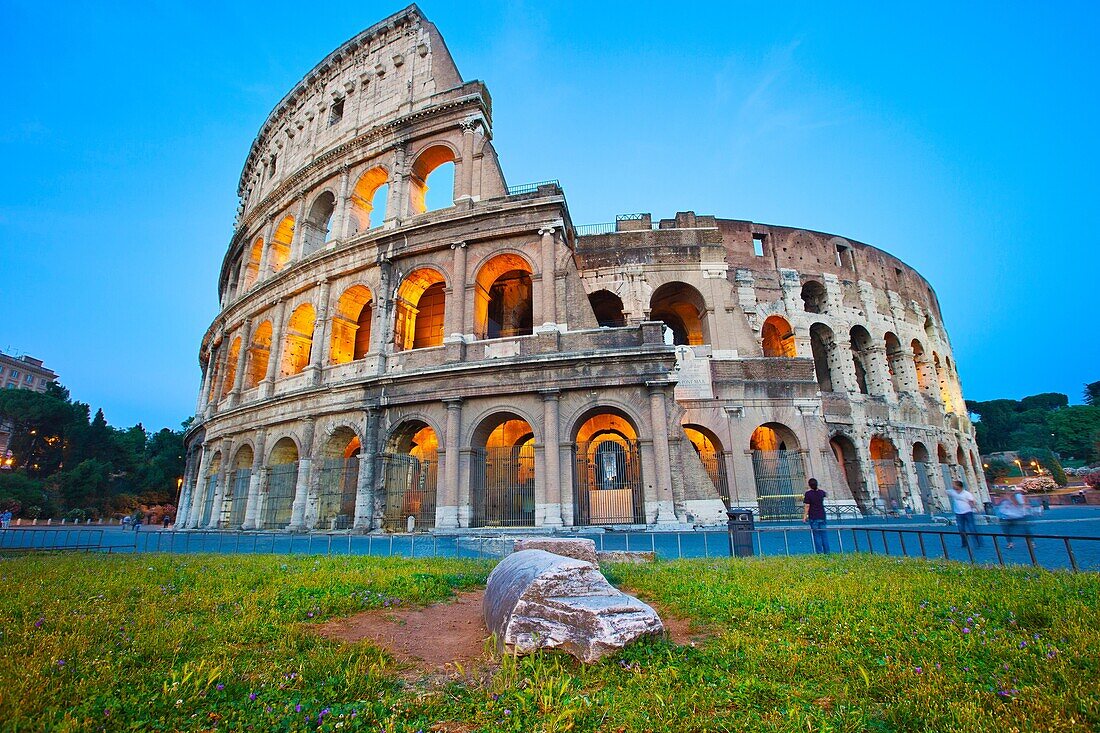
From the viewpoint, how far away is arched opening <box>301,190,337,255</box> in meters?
19.6

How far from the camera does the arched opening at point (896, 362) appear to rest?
876 inches

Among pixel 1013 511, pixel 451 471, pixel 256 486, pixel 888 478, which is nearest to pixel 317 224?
pixel 256 486

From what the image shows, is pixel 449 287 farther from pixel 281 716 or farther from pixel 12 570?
pixel 281 716

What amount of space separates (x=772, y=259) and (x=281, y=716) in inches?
868

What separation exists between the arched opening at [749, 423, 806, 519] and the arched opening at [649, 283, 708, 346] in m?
4.57

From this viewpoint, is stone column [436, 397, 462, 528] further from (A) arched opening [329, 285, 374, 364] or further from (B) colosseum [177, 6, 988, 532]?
(A) arched opening [329, 285, 374, 364]

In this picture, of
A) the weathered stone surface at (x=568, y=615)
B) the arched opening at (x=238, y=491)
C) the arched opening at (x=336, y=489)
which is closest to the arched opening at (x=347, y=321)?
the arched opening at (x=336, y=489)

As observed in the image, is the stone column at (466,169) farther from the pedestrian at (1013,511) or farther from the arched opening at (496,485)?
the pedestrian at (1013,511)

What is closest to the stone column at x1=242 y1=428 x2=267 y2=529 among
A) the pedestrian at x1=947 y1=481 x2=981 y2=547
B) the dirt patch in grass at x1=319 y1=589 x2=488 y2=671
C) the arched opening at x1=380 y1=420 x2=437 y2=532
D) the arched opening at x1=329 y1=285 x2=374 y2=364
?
the arched opening at x1=329 y1=285 x2=374 y2=364

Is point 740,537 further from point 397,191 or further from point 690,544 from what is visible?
point 397,191

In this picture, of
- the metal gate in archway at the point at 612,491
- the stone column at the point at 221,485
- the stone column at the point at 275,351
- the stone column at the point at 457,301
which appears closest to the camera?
the metal gate in archway at the point at 612,491

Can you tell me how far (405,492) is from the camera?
14.7m

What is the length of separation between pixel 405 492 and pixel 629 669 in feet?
41.5

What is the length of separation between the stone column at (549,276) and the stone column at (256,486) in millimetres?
10960
